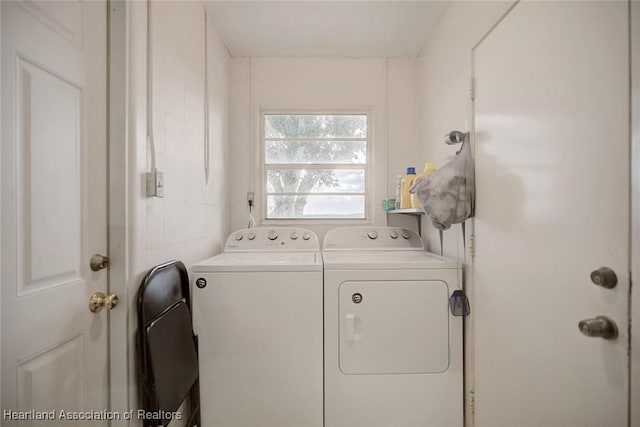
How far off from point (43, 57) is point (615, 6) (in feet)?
5.27

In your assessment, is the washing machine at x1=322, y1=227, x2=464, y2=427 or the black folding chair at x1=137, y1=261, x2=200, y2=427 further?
the washing machine at x1=322, y1=227, x2=464, y2=427

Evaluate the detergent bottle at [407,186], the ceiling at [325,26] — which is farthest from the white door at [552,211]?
the ceiling at [325,26]

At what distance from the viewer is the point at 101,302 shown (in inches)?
37.9

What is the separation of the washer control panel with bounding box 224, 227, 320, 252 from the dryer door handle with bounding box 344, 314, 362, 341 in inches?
26.1

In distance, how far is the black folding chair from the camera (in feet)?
3.39

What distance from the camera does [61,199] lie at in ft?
2.78

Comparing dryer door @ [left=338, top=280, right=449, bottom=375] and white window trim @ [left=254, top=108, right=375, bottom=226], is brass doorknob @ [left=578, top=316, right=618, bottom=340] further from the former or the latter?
white window trim @ [left=254, top=108, right=375, bottom=226]

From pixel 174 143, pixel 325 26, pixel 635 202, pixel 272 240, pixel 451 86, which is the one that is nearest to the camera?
pixel 635 202

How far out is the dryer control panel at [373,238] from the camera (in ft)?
6.64

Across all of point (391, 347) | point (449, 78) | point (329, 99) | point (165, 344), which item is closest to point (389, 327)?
point (391, 347)

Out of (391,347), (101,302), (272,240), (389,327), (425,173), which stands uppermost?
(425,173)

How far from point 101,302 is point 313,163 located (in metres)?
1.68

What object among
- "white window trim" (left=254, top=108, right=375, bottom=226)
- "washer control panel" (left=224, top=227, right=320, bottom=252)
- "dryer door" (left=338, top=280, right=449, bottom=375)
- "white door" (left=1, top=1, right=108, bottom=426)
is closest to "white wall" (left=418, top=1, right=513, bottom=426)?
"dryer door" (left=338, top=280, right=449, bottom=375)

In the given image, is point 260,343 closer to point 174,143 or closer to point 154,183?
point 154,183
